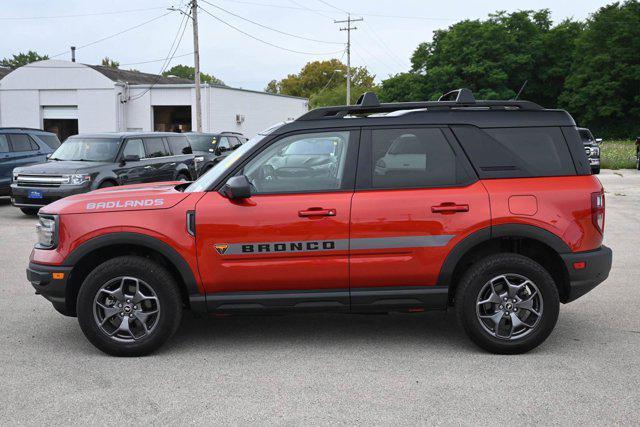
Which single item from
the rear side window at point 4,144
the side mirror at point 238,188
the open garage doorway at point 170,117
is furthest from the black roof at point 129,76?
the side mirror at point 238,188

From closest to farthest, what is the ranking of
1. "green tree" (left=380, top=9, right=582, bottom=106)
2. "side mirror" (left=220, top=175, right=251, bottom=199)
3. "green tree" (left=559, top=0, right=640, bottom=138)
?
"side mirror" (left=220, top=175, right=251, bottom=199) → "green tree" (left=559, top=0, right=640, bottom=138) → "green tree" (left=380, top=9, right=582, bottom=106)

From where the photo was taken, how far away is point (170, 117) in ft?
144

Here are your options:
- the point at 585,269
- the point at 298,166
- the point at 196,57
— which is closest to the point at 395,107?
the point at 298,166

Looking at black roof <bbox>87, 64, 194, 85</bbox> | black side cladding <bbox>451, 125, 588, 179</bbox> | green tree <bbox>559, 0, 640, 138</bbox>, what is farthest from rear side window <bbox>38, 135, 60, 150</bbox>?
green tree <bbox>559, 0, 640, 138</bbox>

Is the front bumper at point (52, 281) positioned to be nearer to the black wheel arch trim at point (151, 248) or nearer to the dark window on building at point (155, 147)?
the black wheel arch trim at point (151, 248)

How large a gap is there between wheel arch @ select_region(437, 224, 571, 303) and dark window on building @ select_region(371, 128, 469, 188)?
1.52ft

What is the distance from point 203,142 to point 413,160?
633 inches

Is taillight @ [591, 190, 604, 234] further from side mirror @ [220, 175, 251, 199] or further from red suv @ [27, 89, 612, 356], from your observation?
side mirror @ [220, 175, 251, 199]

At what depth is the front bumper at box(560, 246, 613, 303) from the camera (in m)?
4.73

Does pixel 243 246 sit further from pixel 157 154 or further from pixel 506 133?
pixel 157 154

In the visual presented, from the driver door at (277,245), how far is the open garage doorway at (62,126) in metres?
43.2

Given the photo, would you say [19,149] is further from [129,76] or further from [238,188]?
[129,76]

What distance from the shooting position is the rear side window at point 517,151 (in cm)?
480

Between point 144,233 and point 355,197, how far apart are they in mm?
1556
